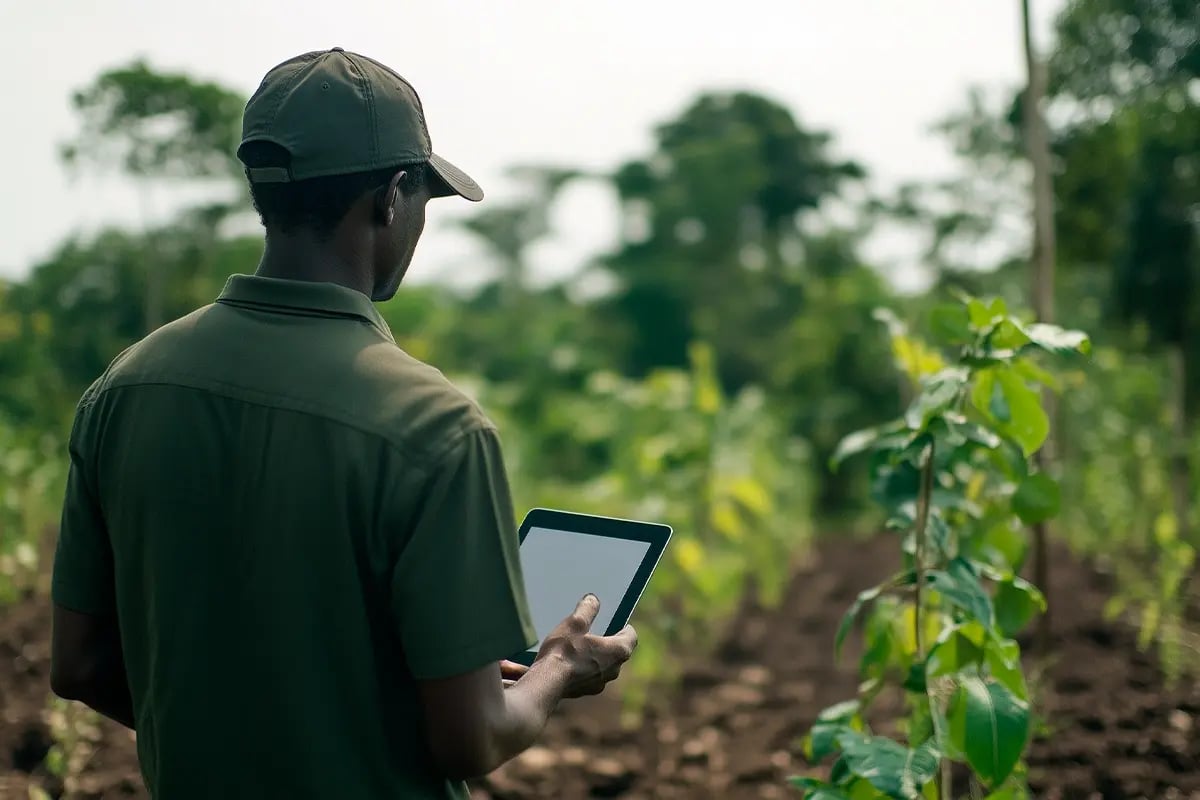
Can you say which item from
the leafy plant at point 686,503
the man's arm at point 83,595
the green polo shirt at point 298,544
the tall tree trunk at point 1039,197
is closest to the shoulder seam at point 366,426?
the green polo shirt at point 298,544

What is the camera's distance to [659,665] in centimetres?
480

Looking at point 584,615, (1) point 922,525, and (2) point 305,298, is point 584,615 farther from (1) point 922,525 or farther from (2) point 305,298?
(1) point 922,525

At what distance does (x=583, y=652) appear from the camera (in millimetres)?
1447

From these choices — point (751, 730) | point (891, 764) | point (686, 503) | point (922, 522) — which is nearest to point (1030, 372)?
point (922, 522)

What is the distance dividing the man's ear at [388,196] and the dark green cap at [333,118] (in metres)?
0.02

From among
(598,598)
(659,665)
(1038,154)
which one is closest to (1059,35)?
(1038,154)

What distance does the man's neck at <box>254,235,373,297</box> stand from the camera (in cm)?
137

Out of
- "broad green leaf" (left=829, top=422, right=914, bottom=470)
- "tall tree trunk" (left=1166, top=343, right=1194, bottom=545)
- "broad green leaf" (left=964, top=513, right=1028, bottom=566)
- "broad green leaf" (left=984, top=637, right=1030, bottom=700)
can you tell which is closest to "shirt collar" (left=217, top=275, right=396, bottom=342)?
"broad green leaf" (left=829, top=422, right=914, bottom=470)

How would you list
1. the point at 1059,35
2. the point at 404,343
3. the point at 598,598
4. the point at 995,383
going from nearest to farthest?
1. the point at 598,598
2. the point at 995,383
3. the point at 1059,35
4. the point at 404,343

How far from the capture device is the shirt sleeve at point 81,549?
1.44 meters

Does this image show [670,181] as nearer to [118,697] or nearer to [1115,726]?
[1115,726]

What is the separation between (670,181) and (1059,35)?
15.1 meters

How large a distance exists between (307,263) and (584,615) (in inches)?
21.2

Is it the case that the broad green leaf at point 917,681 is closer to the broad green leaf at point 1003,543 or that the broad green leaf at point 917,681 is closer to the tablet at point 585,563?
the broad green leaf at point 1003,543
